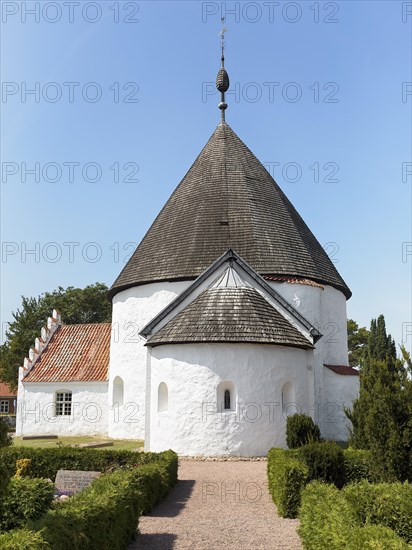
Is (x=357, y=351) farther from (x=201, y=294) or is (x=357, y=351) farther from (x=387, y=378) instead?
(x=387, y=378)

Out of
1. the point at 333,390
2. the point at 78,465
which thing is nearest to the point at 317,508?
the point at 78,465

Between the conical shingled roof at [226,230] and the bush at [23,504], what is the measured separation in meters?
14.2

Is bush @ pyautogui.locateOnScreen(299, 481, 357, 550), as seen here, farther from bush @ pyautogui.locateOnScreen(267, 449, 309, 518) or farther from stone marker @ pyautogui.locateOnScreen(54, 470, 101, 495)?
stone marker @ pyautogui.locateOnScreen(54, 470, 101, 495)

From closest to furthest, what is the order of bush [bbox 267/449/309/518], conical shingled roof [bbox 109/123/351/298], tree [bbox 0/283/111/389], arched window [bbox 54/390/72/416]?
bush [bbox 267/449/309/518], conical shingled roof [bbox 109/123/351/298], arched window [bbox 54/390/72/416], tree [bbox 0/283/111/389]

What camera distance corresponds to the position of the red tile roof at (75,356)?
28.0 metres

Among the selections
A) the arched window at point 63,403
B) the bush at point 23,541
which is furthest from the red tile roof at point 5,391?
the bush at point 23,541

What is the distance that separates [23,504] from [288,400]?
40.1 ft

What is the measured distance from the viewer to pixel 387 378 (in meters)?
12.7

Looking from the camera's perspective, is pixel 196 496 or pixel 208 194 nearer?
pixel 196 496

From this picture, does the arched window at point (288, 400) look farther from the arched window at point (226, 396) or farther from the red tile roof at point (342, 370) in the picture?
the red tile roof at point (342, 370)

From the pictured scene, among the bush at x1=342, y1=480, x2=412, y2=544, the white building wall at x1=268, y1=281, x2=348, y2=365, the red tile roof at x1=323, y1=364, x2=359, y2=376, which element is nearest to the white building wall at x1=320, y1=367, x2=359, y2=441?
the red tile roof at x1=323, y1=364, x2=359, y2=376

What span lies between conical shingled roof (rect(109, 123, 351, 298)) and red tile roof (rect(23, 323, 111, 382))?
428cm

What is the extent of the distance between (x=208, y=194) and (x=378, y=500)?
18.5m

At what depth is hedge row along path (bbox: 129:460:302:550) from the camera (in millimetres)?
8828
